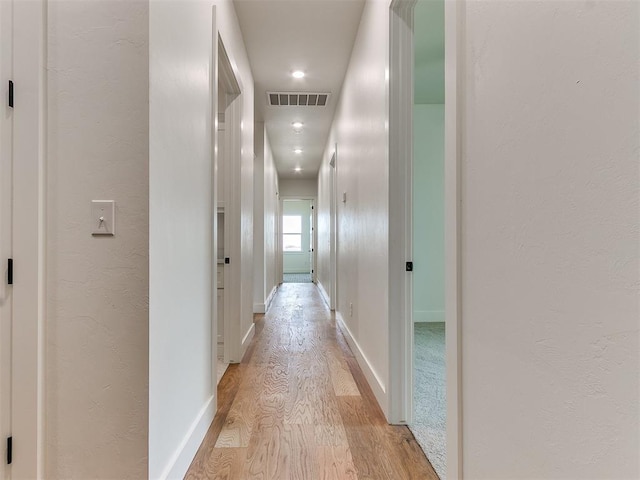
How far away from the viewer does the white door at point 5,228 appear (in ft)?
3.84

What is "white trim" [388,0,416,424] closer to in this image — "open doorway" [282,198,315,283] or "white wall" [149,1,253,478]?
"white wall" [149,1,253,478]

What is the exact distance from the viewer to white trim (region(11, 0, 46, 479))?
46.4 inches

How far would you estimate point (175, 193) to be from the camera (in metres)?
1.47

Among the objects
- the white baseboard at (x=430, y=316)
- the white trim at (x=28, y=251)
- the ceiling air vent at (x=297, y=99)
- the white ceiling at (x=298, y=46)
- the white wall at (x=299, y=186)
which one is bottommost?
the white baseboard at (x=430, y=316)

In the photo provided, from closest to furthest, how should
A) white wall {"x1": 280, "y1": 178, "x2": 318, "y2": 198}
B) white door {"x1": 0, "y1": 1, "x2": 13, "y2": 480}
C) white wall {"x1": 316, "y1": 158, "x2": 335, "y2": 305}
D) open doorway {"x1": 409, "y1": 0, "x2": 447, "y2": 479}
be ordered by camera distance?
white door {"x1": 0, "y1": 1, "x2": 13, "y2": 480}, open doorway {"x1": 409, "y1": 0, "x2": 447, "y2": 479}, white wall {"x1": 316, "y1": 158, "x2": 335, "y2": 305}, white wall {"x1": 280, "y1": 178, "x2": 318, "y2": 198}

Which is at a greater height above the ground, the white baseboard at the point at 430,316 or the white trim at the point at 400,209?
the white trim at the point at 400,209

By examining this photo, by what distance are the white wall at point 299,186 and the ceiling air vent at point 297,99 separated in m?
4.98

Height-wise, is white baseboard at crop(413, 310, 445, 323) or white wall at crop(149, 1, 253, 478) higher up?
white wall at crop(149, 1, 253, 478)

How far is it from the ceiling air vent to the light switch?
3.45 metres

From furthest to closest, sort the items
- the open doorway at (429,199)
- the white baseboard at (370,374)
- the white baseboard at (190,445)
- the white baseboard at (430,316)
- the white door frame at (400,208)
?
the white baseboard at (430,316), the open doorway at (429,199), the white baseboard at (370,374), the white door frame at (400,208), the white baseboard at (190,445)

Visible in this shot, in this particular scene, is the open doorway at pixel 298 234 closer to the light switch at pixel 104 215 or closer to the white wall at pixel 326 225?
the white wall at pixel 326 225

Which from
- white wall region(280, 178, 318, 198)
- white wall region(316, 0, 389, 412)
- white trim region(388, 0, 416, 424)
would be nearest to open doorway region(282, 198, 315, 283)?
white wall region(280, 178, 318, 198)

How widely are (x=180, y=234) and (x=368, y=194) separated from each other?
1514mm

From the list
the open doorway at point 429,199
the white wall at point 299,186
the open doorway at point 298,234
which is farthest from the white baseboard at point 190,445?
the open doorway at point 298,234
